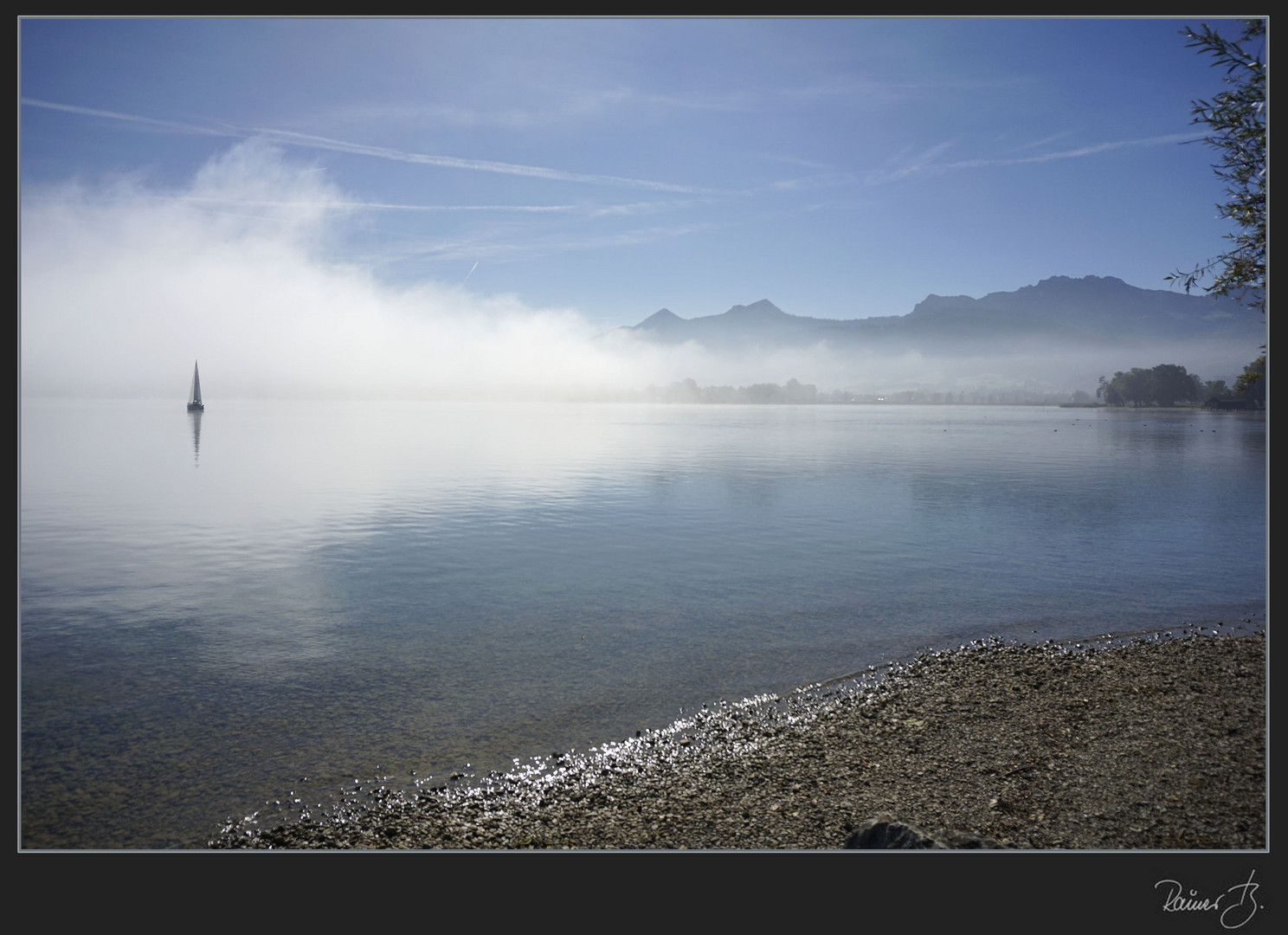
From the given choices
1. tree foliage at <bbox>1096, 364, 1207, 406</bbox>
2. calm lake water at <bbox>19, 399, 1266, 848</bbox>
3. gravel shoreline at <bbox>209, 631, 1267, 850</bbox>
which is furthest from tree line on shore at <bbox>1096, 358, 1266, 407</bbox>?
gravel shoreline at <bbox>209, 631, 1267, 850</bbox>

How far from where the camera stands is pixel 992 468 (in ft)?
132

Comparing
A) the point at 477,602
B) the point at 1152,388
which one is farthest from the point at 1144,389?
the point at 477,602

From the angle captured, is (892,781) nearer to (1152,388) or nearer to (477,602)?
(477,602)

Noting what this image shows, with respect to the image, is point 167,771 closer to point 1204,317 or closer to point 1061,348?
point 1204,317

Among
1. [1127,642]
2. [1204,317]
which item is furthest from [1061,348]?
[1127,642]

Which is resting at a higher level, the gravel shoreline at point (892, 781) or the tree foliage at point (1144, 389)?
the tree foliage at point (1144, 389)

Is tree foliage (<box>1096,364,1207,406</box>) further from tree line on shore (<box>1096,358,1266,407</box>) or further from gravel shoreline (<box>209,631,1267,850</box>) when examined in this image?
gravel shoreline (<box>209,631,1267,850</box>)

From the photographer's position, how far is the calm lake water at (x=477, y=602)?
784 centimetres

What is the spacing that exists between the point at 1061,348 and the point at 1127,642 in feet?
70.2

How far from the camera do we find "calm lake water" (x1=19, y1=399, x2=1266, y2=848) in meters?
7.84
